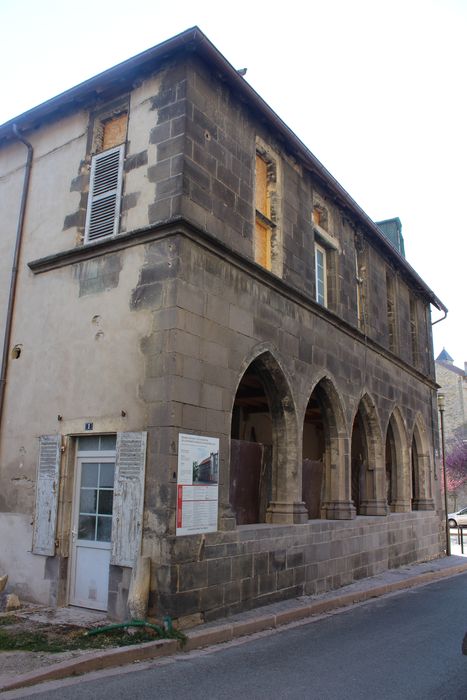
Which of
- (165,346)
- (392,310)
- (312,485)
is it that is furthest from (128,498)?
(392,310)

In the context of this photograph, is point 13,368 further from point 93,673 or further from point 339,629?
point 339,629

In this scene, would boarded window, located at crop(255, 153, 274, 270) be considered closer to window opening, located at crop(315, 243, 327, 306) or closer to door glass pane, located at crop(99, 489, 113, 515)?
window opening, located at crop(315, 243, 327, 306)

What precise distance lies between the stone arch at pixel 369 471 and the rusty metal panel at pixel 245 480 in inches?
157

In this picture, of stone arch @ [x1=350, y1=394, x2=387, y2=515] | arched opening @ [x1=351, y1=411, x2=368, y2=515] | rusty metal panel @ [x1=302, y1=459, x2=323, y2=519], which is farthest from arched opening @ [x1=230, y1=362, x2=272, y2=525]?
arched opening @ [x1=351, y1=411, x2=368, y2=515]

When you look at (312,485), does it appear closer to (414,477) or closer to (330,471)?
(330,471)

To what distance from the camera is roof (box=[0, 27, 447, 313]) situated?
26.5ft

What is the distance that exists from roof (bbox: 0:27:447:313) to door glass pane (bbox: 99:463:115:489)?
534 cm

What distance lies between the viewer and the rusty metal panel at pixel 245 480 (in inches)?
369

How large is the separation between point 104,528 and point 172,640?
6.13 ft

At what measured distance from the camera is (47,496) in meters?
8.16

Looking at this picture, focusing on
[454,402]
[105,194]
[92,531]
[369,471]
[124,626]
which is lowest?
[124,626]

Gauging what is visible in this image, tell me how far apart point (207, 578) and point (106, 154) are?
5972 mm

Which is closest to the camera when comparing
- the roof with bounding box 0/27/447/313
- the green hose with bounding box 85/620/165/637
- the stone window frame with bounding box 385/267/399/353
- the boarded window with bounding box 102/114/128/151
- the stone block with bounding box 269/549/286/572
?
the green hose with bounding box 85/620/165/637

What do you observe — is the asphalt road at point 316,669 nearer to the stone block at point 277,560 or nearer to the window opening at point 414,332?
the stone block at point 277,560
